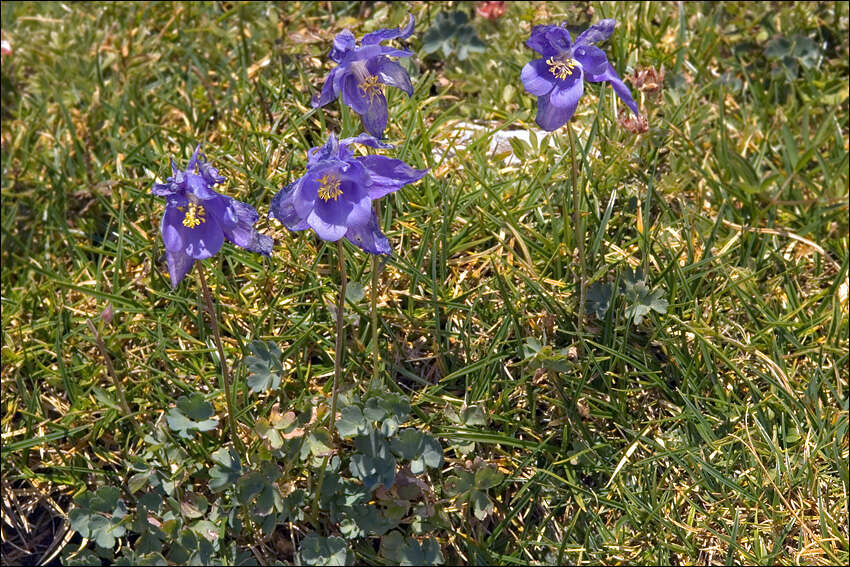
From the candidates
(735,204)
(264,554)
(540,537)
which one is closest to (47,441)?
(264,554)

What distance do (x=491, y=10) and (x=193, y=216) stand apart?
190 centimetres

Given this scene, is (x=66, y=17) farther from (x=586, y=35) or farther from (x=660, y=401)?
(x=660, y=401)

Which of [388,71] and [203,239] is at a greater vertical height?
[388,71]

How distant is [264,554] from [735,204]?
191 cm

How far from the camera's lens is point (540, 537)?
8.52ft

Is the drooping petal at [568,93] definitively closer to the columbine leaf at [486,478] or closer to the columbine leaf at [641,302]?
the columbine leaf at [641,302]

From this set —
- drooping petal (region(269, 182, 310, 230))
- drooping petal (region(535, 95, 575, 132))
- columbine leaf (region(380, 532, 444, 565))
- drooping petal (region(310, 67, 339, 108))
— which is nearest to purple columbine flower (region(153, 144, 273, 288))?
drooping petal (region(269, 182, 310, 230))

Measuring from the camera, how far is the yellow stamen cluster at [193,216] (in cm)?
213

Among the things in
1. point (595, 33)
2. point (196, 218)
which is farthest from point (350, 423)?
point (595, 33)

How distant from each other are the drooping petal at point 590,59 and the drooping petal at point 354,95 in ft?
1.75

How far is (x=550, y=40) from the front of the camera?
2.32m

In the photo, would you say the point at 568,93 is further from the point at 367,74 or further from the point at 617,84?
the point at 367,74

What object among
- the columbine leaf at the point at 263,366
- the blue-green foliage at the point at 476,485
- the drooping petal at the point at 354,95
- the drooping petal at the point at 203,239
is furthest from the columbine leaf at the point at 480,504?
the drooping petal at the point at 354,95

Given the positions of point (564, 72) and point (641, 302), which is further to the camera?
point (641, 302)
